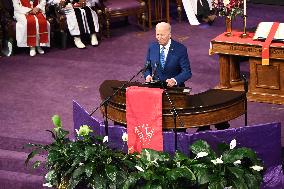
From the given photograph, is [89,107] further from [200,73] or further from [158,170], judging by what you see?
[158,170]

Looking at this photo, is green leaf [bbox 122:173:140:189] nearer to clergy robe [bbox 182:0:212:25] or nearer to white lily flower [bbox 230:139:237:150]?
white lily flower [bbox 230:139:237:150]

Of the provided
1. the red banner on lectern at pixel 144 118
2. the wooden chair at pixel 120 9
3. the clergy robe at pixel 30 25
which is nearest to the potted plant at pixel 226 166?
the red banner on lectern at pixel 144 118

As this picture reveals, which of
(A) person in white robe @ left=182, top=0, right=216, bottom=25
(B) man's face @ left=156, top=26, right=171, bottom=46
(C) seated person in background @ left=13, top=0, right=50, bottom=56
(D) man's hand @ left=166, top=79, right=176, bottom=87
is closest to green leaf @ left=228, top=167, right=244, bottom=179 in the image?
(D) man's hand @ left=166, top=79, right=176, bottom=87

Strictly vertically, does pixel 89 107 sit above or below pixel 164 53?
below

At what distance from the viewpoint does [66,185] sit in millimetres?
6242

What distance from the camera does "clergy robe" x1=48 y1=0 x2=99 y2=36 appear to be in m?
12.0

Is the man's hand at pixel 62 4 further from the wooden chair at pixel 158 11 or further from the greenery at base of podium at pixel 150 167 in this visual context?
the greenery at base of podium at pixel 150 167

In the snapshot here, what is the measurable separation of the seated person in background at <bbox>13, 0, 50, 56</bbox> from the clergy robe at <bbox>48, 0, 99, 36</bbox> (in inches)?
14.2

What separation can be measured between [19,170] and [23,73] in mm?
3187

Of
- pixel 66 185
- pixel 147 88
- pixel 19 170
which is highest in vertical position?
pixel 147 88

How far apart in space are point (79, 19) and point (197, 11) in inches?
98.7

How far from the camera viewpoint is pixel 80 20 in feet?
39.6

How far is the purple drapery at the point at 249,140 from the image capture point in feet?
21.4

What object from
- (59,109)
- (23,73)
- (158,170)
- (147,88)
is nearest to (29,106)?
(59,109)
